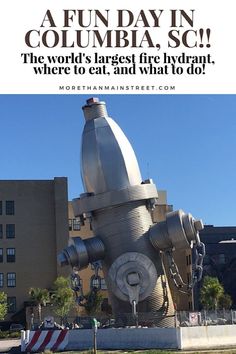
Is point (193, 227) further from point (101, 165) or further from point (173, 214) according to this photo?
point (101, 165)

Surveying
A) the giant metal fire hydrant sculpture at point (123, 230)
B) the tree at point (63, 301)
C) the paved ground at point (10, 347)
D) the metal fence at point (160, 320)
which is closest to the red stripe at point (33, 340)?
the paved ground at point (10, 347)

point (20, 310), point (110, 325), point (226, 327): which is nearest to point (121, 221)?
point (110, 325)

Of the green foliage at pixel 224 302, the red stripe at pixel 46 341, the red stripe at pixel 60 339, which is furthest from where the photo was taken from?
the green foliage at pixel 224 302

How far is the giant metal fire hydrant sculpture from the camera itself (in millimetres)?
46906

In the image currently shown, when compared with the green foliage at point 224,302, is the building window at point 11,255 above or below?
above

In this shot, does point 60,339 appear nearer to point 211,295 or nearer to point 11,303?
point 211,295

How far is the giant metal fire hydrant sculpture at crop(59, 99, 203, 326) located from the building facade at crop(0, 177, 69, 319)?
52203 millimetres

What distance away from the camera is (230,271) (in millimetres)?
108250

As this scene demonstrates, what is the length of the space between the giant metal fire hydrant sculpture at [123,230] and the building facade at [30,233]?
171 ft

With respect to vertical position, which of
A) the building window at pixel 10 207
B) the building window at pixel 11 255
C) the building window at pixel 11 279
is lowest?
the building window at pixel 11 279

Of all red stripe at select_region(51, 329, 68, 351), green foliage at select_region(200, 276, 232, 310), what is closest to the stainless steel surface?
red stripe at select_region(51, 329, 68, 351)

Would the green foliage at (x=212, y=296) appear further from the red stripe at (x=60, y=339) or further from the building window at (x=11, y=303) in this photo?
the red stripe at (x=60, y=339)

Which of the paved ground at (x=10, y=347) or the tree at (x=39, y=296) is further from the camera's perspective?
the tree at (x=39, y=296)

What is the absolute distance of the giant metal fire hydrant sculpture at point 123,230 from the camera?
46906 millimetres
